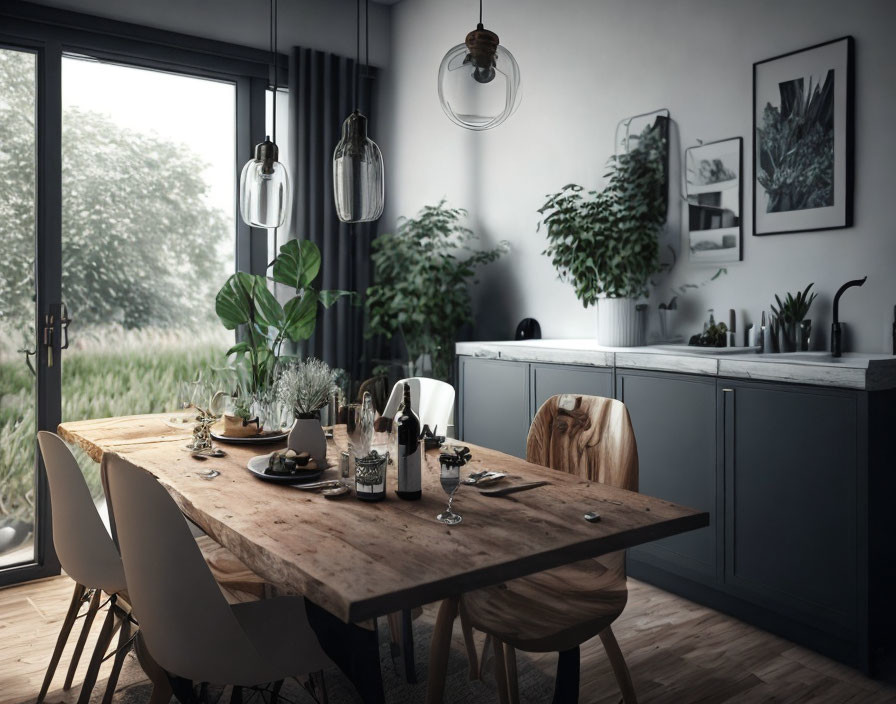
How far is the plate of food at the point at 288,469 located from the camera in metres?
1.92

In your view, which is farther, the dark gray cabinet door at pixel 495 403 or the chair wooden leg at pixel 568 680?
the dark gray cabinet door at pixel 495 403

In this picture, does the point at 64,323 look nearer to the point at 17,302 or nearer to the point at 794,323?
the point at 17,302

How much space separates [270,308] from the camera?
4.04 meters

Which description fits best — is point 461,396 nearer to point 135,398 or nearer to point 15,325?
point 135,398

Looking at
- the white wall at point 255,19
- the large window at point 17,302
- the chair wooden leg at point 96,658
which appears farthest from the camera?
the white wall at point 255,19

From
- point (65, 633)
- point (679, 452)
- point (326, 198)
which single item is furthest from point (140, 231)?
point (679, 452)

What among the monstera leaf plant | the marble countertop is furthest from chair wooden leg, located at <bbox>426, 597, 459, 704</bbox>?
the monstera leaf plant

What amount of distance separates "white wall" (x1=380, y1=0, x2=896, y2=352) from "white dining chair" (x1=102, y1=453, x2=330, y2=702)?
2383mm

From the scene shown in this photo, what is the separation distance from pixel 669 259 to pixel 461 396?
1.26m

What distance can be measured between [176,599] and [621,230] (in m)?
2.56

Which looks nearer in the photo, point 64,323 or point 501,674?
point 501,674

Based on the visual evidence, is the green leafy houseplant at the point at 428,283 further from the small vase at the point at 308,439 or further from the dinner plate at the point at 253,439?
the small vase at the point at 308,439

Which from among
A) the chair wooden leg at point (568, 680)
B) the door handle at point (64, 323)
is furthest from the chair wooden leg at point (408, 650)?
the door handle at point (64, 323)

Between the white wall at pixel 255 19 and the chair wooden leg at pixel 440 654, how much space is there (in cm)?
356
